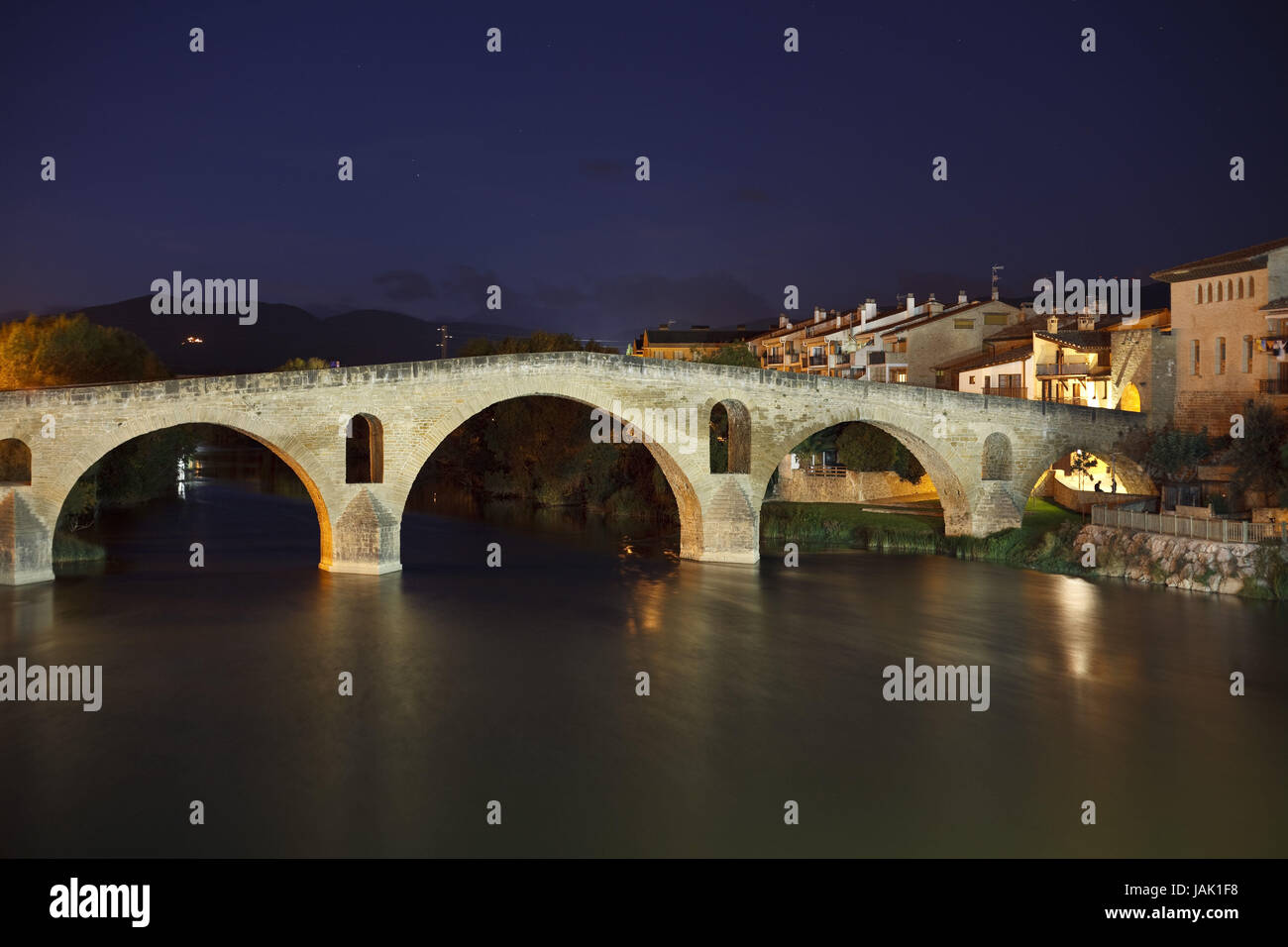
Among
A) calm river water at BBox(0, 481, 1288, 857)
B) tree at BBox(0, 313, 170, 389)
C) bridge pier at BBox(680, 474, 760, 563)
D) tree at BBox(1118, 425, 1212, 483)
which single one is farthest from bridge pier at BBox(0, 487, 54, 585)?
tree at BBox(1118, 425, 1212, 483)

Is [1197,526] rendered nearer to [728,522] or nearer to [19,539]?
[728,522]

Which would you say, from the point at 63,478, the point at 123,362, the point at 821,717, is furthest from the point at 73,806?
the point at 123,362

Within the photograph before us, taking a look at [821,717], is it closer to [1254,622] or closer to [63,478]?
[1254,622]

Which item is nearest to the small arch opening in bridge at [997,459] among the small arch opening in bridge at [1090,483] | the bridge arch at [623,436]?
the small arch opening in bridge at [1090,483]

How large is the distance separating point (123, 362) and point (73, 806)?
29229 mm

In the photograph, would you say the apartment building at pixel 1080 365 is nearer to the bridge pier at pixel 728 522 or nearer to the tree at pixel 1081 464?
the tree at pixel 1081 464

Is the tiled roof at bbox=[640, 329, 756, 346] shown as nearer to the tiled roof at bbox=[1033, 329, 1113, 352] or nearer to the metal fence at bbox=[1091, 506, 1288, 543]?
the tiled roof at bbox=[1033, 329, 1113, 352]

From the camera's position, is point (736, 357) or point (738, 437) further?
point (736, 357)

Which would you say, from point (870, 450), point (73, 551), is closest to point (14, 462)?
point (73, 551)

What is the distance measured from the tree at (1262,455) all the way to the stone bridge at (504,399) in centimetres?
515

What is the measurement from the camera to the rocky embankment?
2308cm

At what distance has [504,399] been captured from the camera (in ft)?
84.7

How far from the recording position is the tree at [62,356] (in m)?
33.8

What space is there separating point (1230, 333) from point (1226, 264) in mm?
2060
